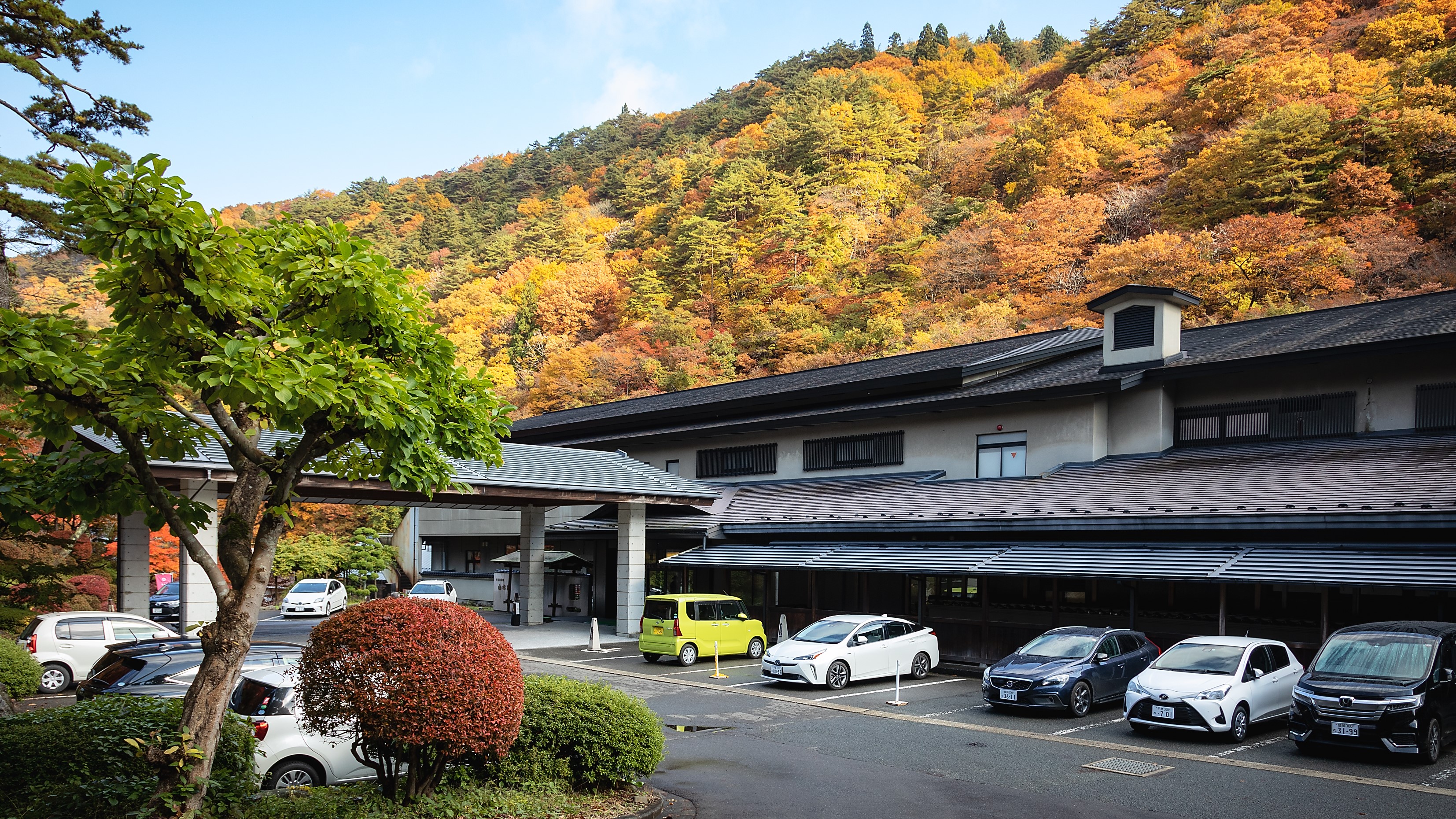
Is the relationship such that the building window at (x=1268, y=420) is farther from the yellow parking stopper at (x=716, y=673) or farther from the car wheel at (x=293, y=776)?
the car wheel at (x=293, y=776)

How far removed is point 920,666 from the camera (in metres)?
22.1

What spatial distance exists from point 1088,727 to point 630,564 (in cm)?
1731

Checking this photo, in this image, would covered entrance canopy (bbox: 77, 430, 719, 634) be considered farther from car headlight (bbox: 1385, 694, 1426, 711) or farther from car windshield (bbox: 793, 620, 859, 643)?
car headlight (bbox: 1385, 694, 1426, 711)

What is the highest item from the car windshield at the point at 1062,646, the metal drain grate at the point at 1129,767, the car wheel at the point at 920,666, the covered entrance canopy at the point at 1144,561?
the covered entrance canopy at the point at 1144,561

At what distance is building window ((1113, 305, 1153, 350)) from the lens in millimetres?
26812

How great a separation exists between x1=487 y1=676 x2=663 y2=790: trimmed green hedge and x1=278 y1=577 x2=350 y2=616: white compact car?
102 ft

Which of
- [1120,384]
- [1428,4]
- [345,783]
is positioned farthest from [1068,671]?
[1428,4]

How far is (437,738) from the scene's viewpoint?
8.58 metres

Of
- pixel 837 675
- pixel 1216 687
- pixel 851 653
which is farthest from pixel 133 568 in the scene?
pixel 1216 687

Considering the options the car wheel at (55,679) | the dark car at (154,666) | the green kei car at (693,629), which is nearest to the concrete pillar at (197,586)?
the car wheel at (55,679)

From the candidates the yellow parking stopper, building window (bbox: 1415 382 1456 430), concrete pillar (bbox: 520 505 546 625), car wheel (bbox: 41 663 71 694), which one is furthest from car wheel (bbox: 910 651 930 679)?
car wheel (bbox: 41 663 71 694)

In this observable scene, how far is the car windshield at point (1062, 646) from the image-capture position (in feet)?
59.3

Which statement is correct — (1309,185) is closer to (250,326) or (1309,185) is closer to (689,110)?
(250,326)

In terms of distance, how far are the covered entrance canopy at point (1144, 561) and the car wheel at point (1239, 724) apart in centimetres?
283
